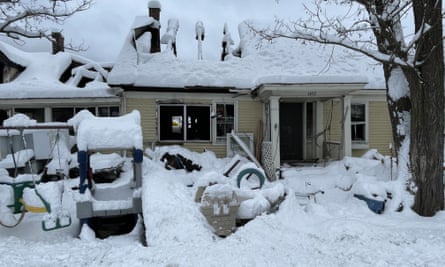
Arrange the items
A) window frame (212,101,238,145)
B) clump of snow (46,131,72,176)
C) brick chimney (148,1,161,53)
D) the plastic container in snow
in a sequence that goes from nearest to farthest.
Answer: the plastic container in snow
clump of snow (46,131,72,176)
window frame (212,101,238,145)
brick chimney (148,1,161,53)

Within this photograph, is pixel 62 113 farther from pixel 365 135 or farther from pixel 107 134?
pixel 365 135

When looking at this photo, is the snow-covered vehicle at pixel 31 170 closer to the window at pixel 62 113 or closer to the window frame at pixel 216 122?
the window at pixel 62 113

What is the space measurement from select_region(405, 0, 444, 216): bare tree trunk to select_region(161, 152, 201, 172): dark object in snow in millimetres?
6168

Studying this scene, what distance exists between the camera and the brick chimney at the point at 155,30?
13.3 m

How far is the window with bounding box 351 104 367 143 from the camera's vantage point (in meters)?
11.9

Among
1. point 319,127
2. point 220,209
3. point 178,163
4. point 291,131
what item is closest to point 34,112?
point 178,163

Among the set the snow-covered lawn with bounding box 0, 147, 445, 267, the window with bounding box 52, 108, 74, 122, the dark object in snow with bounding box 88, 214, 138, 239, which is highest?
the window with bounding box 52, 108, 74, 122

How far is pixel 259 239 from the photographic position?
4.29 meters

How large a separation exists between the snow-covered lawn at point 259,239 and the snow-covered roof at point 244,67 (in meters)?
5.02

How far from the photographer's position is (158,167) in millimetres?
9188

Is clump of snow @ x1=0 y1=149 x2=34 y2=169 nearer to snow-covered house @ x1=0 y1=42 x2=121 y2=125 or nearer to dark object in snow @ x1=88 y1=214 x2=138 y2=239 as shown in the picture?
dark object in snow @ x1=88 y1=214 x2=138 y2=239

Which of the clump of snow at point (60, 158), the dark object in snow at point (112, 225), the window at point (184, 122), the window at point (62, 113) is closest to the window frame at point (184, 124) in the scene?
the window at point (184, 122)

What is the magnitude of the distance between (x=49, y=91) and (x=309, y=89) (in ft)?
33.0

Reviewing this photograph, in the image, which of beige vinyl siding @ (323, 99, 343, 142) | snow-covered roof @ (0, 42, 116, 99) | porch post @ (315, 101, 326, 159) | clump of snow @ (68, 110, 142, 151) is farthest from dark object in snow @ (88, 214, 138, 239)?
beige vinyl siding @ (323, 99, 343, 142)
